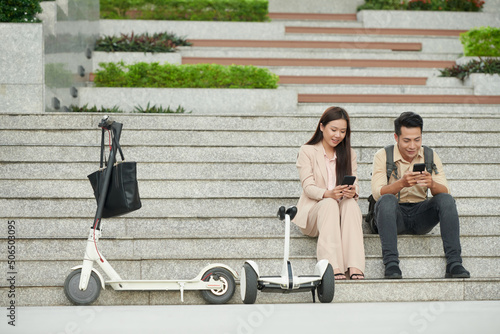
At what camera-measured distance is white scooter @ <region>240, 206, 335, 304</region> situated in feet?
14.2

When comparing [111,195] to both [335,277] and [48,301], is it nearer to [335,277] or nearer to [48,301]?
[48,301]

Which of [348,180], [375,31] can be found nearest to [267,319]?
[348,180]

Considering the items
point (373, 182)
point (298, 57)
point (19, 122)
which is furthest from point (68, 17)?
point (373, 182)

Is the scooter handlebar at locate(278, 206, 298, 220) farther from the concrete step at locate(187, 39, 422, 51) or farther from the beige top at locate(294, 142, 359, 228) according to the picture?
the concrete step at locate(187, 39, 422, 51)

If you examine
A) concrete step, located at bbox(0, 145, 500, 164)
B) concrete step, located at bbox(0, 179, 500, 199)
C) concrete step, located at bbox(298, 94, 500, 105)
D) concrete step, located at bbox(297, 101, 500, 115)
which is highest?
concrete step, located at bbox(298, 94, 500, 105)

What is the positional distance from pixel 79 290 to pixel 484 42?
7981 mm

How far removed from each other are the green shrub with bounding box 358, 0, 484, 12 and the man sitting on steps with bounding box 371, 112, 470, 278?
27.7ft

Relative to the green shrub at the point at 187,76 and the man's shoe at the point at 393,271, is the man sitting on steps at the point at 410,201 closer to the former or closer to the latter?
the man's shoe at the point at 393,271

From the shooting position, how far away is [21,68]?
7852 mm

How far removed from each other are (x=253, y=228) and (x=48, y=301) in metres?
1.78

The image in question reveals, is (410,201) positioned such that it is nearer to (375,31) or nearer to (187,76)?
(187,76)

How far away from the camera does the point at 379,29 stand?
41.8 ft

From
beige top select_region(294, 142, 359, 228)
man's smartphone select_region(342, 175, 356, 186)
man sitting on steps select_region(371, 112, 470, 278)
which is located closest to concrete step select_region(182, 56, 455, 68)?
beige top select_region(294, 142, 359, 228)

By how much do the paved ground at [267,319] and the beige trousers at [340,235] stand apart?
468mm
